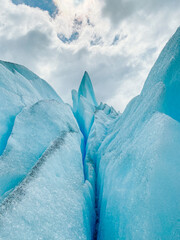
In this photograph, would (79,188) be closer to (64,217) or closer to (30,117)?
(64,217)

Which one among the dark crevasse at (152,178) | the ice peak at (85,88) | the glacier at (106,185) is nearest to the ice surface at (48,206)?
the glacier at (106,185)

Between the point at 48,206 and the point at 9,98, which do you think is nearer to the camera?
the point at 48,206

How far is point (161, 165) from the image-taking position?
5.54ft

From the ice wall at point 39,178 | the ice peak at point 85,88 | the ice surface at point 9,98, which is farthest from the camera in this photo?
the ice peak at point 85,88

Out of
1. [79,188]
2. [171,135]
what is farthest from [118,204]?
[171,135]

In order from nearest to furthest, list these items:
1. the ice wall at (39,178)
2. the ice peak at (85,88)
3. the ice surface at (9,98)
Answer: the ice wall at (39,178) < the ice surface at (9,98) < the ice peak at (85,88)

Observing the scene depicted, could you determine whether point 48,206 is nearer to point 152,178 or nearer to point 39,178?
point 39,178

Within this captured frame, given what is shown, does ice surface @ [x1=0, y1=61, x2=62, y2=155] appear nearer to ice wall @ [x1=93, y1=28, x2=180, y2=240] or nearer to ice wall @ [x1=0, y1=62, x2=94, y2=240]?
ice wall @ [x1=0, y1=62, x2=94, y2=240]

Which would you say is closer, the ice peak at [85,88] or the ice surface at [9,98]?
the ice surface at [9,98]

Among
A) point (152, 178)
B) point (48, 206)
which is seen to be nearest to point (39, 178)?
point (48, 206)

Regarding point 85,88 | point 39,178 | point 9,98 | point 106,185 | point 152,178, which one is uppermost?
point 85,88

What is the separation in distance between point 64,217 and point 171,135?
6.11 ft

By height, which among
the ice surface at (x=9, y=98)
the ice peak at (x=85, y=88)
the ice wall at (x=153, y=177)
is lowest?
the ice wall at (x=153, y=177)

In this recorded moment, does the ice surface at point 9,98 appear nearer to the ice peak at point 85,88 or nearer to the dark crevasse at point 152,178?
the dark crevasse at point 152,178
